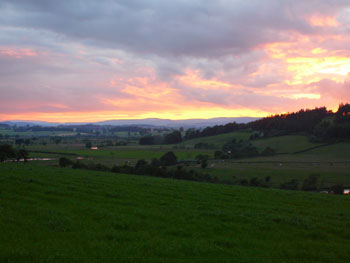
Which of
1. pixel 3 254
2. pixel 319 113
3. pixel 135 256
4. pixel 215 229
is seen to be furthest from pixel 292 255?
pixel 319 113

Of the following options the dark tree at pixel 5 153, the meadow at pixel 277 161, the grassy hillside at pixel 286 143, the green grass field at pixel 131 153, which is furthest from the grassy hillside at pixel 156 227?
the grassy hillside at pixel 286 143

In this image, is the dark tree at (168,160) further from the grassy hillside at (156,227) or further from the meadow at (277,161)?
the grassy hillside at (156,227)

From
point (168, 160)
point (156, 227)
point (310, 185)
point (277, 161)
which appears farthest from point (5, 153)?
point (277, 161)

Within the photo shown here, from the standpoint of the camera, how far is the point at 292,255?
9.17 meters

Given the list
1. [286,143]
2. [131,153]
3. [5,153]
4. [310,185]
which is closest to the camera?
[310,185]

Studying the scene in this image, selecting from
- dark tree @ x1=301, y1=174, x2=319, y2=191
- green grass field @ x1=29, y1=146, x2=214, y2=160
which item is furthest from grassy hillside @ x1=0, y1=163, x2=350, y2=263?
green grass field @ x1=29, y1=146, x2=214, y2=160

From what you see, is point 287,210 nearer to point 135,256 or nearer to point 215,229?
point 215,229

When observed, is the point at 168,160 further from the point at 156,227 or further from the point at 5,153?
the point at 156,227

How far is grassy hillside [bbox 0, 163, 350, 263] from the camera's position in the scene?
8492mm

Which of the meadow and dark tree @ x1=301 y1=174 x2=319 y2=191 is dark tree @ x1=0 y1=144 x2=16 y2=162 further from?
dark tree @ x1=301 y1=174 x2=319 y2=191

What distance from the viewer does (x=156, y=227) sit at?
35.8 ft

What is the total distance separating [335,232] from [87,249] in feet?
30.6

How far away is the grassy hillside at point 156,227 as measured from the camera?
8.49 m

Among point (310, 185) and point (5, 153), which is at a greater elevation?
point (5, 153)
